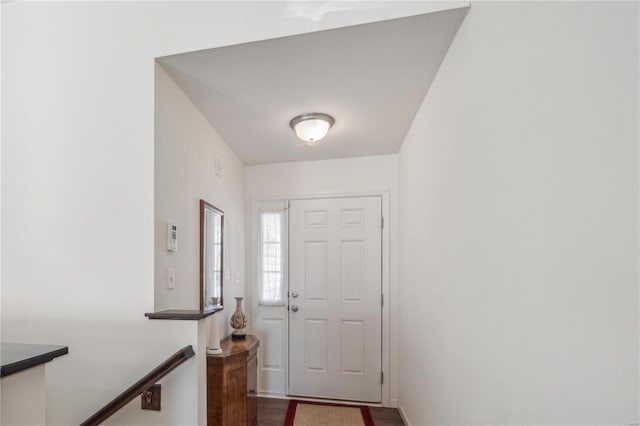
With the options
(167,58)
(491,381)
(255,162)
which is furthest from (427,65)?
(255,162)

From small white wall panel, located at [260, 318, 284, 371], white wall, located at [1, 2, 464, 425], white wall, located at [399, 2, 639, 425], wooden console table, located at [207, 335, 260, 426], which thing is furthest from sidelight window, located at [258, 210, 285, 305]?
white wall, located at [399, 2, 639, 425]

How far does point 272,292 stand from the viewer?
130 inches

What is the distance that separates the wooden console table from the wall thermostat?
2.53 feet

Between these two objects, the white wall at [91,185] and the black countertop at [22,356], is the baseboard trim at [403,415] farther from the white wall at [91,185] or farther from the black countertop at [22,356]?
the black countertop at [22,356]

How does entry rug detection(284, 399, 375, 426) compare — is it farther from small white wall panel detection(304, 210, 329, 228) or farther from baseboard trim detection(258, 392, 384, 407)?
small white wall panel detection(304, 210, 329, 228)

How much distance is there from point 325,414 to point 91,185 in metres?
2.65

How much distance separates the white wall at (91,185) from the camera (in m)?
1.62

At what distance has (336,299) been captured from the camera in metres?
3.19

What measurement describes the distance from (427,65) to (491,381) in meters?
1.53

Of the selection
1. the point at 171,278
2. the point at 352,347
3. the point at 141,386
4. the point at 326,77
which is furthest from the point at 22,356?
the point at 352,347

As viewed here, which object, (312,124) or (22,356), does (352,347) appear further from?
(22,356)

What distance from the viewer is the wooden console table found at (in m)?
1.97

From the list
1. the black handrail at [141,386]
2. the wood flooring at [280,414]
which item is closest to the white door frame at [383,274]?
the wood flooring at [280,414]

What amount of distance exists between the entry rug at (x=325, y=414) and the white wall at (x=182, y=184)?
1.00m
